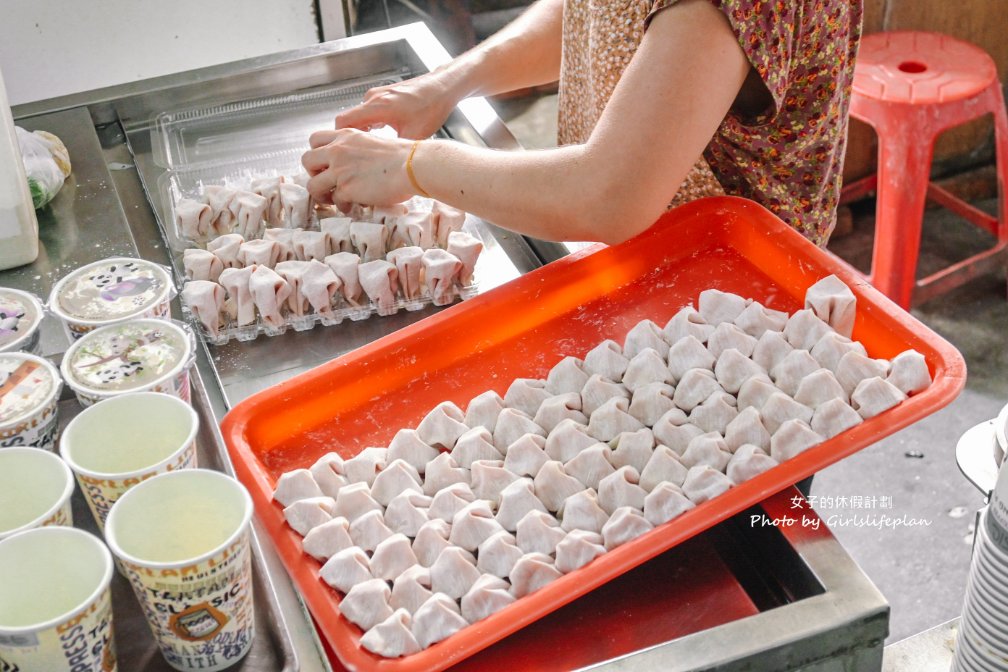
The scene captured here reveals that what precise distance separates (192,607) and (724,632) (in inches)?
22.2

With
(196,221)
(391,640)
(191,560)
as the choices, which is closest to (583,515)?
(391,640)

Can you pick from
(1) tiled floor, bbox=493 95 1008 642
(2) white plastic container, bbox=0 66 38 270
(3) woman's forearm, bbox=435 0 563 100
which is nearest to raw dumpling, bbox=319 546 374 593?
(2) white plastic container, bbox=0 66 38 270

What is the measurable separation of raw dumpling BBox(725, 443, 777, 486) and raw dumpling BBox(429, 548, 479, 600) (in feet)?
1.10

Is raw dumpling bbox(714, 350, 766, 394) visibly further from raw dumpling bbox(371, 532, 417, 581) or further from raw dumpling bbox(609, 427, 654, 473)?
raw dumpling bbox(371, 532, 417, 581)

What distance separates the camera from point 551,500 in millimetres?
1249

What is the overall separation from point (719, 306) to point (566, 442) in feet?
1.22

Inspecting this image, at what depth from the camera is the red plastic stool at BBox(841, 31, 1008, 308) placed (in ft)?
10.00

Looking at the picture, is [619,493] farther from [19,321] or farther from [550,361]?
[19,321]

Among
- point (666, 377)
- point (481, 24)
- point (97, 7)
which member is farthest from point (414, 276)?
point (481, 24)

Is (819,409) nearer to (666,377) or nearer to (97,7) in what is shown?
(666,377)

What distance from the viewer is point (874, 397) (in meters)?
1.31

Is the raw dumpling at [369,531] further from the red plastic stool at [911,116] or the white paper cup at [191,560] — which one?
the red plastic stool at [911,116]

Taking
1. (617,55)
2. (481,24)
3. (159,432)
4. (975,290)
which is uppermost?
(617,55)

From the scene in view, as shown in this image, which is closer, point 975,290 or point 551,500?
point 551,500
